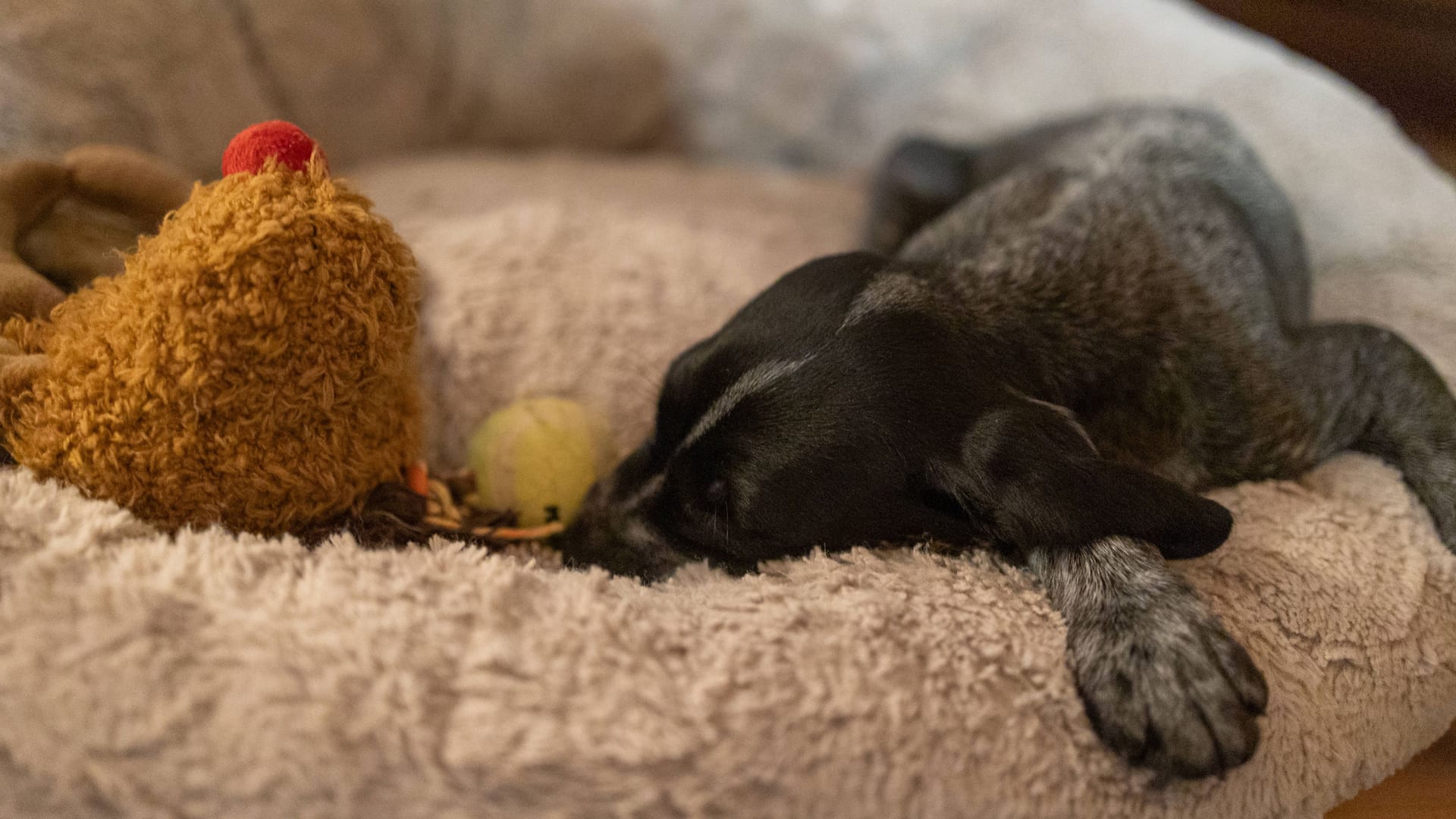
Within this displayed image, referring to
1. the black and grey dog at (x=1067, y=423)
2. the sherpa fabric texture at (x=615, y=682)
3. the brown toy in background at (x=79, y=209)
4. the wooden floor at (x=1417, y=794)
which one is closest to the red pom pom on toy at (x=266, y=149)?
the brown toy in background at (x=79, y=209)

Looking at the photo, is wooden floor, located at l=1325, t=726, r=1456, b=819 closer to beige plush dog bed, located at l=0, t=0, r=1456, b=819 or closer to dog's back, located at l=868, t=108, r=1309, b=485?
beige plush dog bed, located at l=0, t=0, r=1456, b=819

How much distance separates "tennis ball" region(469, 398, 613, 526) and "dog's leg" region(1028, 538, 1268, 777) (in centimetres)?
103

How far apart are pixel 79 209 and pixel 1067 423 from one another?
215cm

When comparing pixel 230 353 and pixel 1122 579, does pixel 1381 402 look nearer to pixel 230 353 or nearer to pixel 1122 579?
pixel 1122 579

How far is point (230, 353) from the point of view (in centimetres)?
147

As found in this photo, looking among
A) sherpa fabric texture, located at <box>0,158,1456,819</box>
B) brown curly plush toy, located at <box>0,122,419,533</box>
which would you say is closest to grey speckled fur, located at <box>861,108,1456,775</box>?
sherpa fabric texture, located at <box>0,158,1456,819</box>

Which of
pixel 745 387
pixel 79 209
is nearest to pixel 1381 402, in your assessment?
pixel 745 387

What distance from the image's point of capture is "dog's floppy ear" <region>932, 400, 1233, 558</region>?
1.63m

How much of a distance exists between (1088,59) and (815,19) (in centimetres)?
112

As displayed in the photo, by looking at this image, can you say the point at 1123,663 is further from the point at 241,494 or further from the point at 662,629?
the point at 241,494

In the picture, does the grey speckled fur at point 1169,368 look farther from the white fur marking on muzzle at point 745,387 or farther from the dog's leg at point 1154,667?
the white fur marking on muzzle at point 745,387

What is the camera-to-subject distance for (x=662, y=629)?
1.49m

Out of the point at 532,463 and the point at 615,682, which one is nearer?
the point at 615,682

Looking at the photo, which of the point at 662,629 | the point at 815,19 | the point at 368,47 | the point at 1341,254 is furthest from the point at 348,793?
the point at 815,19
